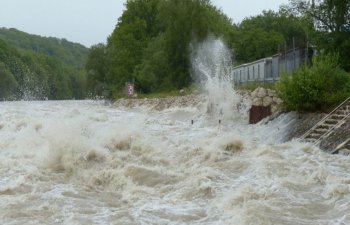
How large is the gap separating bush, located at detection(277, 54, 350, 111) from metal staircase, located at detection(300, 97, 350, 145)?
1.22 meters

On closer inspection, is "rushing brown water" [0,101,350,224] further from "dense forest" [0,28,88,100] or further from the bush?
"dense forest" [0,28,88,100]

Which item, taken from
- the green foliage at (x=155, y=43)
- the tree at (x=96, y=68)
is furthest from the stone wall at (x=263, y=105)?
the tree at (x=96, y=68)

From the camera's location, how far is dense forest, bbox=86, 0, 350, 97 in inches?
Result: 1020

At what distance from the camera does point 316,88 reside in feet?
61.3

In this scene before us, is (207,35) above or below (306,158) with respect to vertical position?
above

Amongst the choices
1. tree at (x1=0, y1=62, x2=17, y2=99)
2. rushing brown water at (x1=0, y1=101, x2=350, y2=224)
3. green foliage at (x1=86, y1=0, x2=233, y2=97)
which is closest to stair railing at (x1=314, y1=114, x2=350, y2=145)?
rushing brown water at (x1=0, y1=101, x2=350, y2=224)

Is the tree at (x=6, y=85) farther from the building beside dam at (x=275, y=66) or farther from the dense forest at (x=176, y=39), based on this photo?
the building beside dam at (x=275, y=66)

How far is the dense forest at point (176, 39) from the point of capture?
2591cm

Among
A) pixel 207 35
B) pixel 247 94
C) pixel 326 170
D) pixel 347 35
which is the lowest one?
pixel 326 170

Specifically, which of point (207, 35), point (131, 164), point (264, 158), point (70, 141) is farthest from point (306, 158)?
point (207, 35)

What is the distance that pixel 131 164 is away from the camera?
1206 cm

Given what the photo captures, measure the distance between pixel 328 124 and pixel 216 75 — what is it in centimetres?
1413

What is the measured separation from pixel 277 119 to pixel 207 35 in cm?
3492

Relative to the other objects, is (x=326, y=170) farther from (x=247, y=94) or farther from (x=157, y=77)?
(x=157, y=77)
